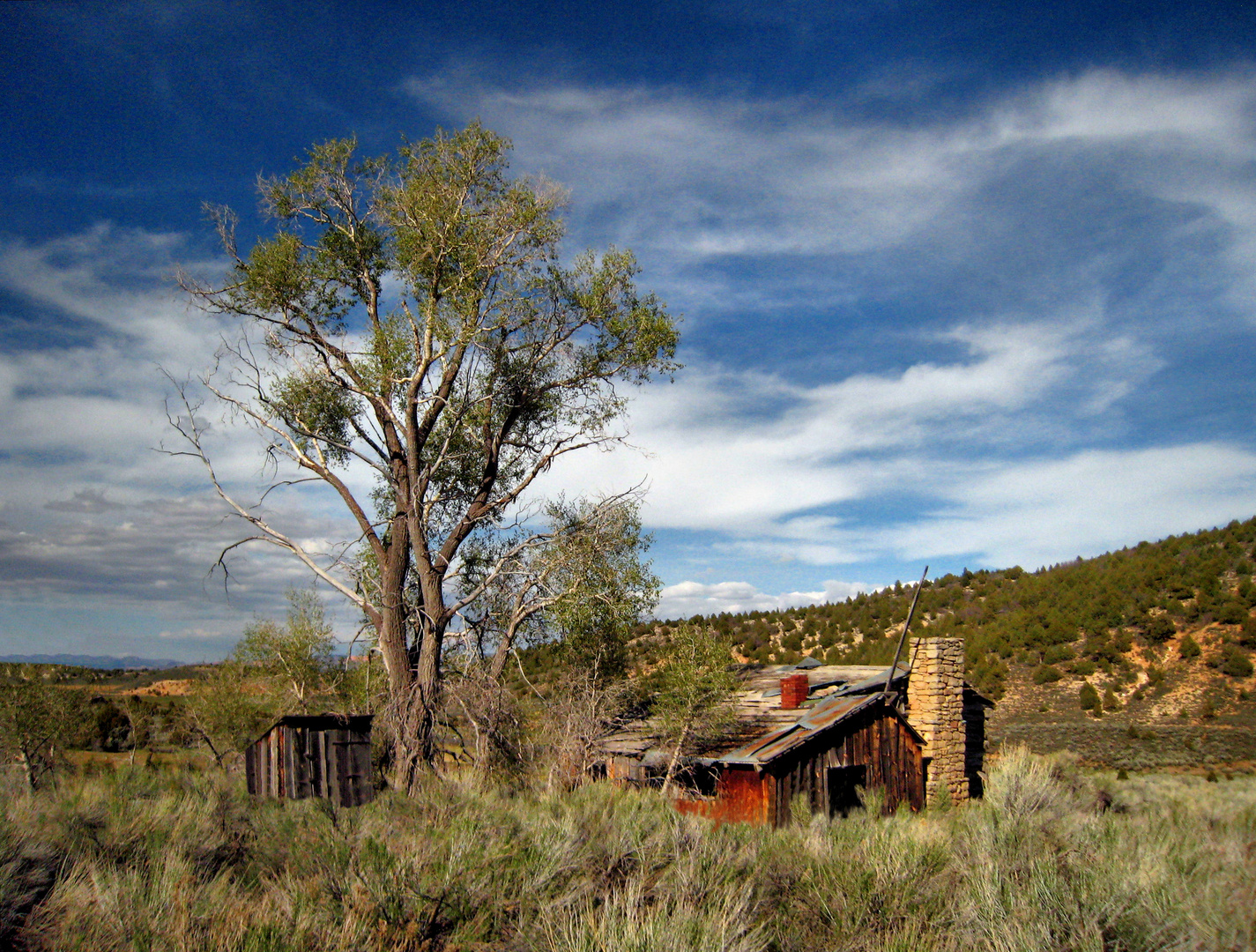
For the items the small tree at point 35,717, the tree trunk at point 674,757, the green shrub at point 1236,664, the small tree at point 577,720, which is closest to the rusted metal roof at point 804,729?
the tree trunk at point 674,757

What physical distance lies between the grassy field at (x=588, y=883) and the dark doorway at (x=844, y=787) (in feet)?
27.7

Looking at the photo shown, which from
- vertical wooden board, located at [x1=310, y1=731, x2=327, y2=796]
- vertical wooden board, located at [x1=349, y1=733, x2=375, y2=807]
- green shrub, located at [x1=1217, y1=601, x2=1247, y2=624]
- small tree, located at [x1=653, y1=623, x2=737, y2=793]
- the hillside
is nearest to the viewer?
vertical wooden board, located at [x1=310, y1=731, x2=327, y2=796]

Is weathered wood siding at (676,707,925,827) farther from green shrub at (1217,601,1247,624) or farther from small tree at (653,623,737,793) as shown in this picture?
green shrub at (1217,601,1247,624)

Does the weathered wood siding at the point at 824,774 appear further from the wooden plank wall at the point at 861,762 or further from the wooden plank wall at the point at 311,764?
the wooden plank wall at the point at 311,764

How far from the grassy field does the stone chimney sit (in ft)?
34.2

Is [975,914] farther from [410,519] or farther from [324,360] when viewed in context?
[324,360]

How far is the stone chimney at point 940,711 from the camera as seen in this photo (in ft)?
64.5

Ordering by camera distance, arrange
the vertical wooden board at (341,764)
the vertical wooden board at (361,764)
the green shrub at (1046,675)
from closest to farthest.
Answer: the vertical wooden board at (341,764) < the vertical wooden board at (361,764) < the green shrub at (1046,675)

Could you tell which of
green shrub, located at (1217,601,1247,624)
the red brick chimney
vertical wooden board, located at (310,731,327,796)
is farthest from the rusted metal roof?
green shrub, located at (1217,601,1247,624)

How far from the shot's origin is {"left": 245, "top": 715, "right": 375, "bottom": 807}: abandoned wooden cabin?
14797 millimetres

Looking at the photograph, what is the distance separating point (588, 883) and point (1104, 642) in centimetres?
4374

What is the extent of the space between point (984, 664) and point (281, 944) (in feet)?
143

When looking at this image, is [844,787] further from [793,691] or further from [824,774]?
[793,691]

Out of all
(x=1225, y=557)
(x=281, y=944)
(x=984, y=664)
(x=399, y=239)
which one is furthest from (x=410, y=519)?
(x=1225, y=557)
